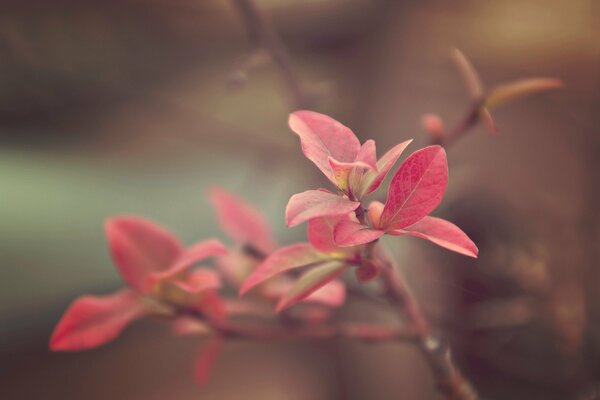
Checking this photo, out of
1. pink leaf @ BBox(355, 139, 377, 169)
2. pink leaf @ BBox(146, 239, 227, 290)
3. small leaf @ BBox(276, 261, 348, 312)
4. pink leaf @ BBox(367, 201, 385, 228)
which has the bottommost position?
small leaf @ BBox(276, 261, 348, 312)

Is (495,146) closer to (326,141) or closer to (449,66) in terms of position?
(449,66)

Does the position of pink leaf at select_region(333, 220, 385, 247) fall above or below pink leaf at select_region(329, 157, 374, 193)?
below

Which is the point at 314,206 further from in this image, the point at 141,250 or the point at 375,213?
the point at 141,250

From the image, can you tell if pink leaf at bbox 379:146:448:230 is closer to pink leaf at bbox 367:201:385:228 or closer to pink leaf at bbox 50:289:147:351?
pink leaf at bbox 367:201:385:228

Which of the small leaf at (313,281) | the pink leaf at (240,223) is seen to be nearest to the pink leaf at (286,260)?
the small leaf at (313,281)

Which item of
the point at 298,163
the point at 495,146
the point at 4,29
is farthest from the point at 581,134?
the point at 4,29

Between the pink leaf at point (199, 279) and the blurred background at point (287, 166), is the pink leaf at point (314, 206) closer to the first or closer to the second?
the pink leaf at point (199, 279)

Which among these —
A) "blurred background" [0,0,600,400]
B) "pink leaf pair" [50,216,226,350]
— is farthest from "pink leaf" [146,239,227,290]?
"blurred background" [0,0,600,400]
